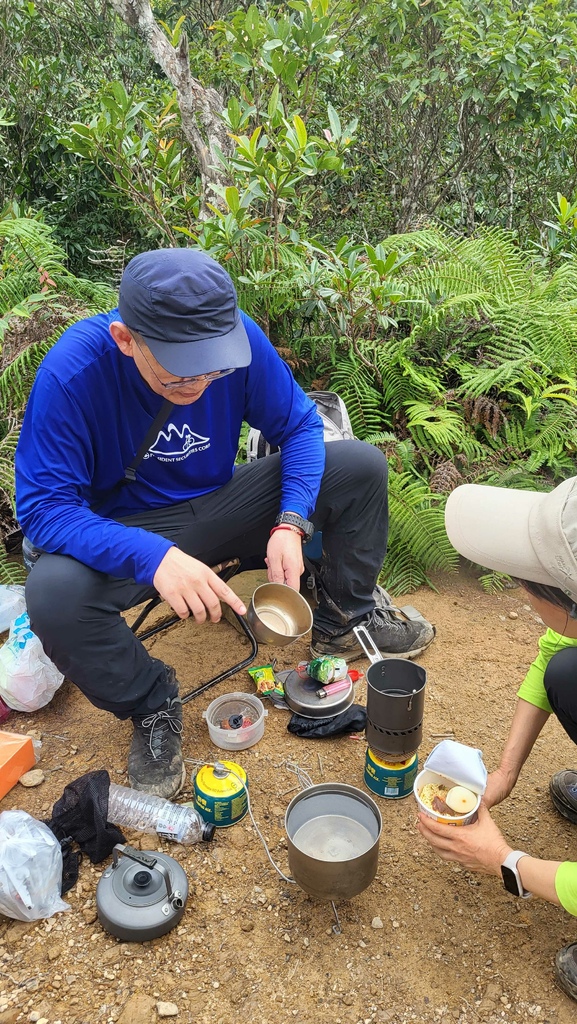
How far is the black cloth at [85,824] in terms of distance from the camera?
83.8 inches

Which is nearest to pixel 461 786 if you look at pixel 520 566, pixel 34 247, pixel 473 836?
pixel 473 836

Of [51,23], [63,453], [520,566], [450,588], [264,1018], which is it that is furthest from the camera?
[51,23]

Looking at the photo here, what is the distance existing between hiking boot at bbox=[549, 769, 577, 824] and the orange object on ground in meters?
1.87

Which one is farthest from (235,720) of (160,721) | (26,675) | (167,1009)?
(167,1009)

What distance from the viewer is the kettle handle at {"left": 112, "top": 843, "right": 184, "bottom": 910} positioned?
196cm

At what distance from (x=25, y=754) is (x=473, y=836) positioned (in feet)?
5.31

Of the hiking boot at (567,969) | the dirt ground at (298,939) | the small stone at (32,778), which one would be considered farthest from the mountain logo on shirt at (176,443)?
the hiking boot at (567,969)

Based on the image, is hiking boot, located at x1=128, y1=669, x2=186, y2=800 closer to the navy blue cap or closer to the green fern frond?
the navy blue cap

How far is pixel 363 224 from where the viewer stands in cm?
681

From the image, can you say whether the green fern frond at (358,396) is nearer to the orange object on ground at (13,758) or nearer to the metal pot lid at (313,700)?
the metal pot lid at (313,700)

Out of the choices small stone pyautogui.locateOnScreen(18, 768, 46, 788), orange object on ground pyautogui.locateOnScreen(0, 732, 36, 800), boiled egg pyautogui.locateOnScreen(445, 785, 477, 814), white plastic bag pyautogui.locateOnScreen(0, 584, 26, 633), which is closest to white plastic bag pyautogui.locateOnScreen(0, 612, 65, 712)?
orange object on ground pyautogui.locateOnScreen(0, 732, 36, 800)

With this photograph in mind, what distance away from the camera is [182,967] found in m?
1.90

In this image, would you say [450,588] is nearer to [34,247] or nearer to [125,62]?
[34,247]

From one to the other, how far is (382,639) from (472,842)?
53.9 inches
